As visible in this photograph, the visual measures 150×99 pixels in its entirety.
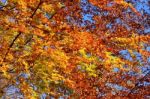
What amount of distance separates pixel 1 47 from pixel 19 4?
66.1 inches

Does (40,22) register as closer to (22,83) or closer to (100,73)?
(22,83)

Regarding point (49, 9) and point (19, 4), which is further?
point (49, 9)

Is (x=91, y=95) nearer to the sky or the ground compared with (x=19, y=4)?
nearer to the ground

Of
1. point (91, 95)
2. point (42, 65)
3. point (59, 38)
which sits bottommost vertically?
point (91, 95)

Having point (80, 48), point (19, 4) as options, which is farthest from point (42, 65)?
point (19, 4)

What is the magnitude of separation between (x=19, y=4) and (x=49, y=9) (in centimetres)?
202

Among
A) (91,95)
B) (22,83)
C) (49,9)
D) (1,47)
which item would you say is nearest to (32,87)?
(22,83)

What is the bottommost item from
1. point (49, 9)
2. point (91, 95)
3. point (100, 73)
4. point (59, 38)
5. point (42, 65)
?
point (91, 95)

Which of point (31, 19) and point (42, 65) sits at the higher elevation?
point (31, 19)

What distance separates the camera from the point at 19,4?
11492 mm

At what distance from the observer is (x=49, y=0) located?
12117mm

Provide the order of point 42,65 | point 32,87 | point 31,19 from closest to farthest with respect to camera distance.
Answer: point 31,19, point 42,65, point 32,87

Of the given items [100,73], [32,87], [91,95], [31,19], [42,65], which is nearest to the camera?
[31,19]

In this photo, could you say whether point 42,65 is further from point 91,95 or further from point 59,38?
point 91,95
